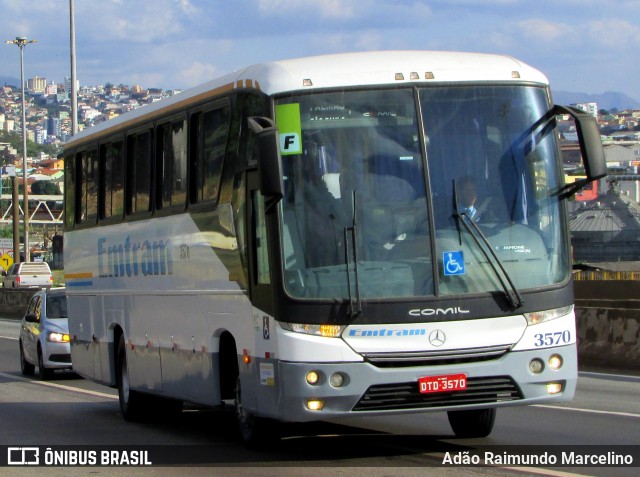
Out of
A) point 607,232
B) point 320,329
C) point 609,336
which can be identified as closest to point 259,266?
point 320,329

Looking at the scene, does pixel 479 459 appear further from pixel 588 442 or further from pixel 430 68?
pixel 430 68

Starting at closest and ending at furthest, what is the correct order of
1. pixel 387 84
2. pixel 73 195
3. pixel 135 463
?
1. pixel 387 84
2. pixel 135 463
3. pixel 73 195

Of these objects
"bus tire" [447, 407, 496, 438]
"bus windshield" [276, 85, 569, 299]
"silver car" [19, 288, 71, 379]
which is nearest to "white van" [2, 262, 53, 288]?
"silver car" [19, 288, 71, 379]

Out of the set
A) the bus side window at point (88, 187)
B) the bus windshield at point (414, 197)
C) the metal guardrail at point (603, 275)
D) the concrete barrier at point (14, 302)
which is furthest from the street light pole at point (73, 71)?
the bus windshield at point (414, 197)

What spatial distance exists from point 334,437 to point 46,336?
1089 cm

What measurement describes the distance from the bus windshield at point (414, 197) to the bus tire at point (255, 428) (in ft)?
5.40

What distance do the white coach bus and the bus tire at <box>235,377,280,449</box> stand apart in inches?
0.9

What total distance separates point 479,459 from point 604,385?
25.7 ft

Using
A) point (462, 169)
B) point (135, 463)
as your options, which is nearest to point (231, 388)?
point (135, 463)

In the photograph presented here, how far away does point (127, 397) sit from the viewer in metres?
14.8

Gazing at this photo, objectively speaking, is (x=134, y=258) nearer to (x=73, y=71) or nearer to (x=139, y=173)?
(x=139, y=173)

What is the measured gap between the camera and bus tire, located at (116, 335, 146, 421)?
1474 cm

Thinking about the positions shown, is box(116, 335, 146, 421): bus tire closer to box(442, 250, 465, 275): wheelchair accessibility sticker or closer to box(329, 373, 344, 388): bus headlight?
box(329, 373, 344, 388): bus headlight

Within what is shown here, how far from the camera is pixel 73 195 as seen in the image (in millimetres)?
17094
